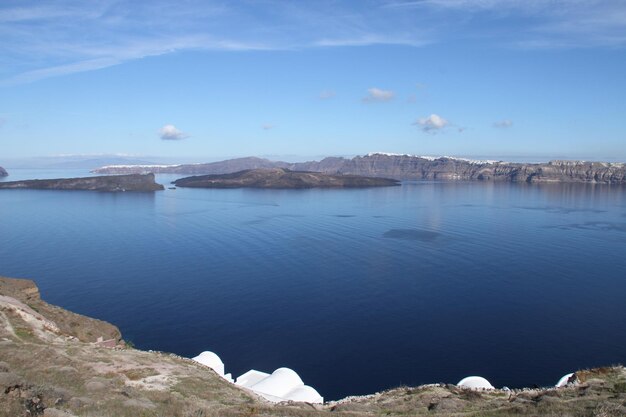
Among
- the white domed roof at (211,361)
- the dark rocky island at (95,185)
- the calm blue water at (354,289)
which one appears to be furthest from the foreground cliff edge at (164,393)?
the dark rocky island at (95,185)

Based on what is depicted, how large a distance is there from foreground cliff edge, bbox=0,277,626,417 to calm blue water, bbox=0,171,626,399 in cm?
1159

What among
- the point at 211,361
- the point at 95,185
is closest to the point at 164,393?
the point at 211,361

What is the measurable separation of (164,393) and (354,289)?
3485cm

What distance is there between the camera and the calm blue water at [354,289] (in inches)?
1352

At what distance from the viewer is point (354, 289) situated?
5028 centimetres

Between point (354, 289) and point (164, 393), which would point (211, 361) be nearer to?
point (164, 393)

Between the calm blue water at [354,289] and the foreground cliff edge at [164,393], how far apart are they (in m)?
11.6

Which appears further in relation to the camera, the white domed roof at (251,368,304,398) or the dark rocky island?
the dark rocky island

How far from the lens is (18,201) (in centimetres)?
14375

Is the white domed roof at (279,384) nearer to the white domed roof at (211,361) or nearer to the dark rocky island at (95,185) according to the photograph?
the white domed roof at (211,361)

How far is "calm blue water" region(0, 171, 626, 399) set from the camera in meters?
34.3

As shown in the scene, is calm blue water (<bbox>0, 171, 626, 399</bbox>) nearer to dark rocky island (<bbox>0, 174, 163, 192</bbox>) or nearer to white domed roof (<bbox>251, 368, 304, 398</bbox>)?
white domed roof (<bbox>251, 368, 304, 398</bbox>)

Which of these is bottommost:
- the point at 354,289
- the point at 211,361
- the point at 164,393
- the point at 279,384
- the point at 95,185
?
the point at 354,289

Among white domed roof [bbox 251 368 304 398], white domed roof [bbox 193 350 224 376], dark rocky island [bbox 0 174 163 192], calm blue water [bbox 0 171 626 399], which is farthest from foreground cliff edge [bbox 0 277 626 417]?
dark rocky island [bbox 0 174 163 192]
